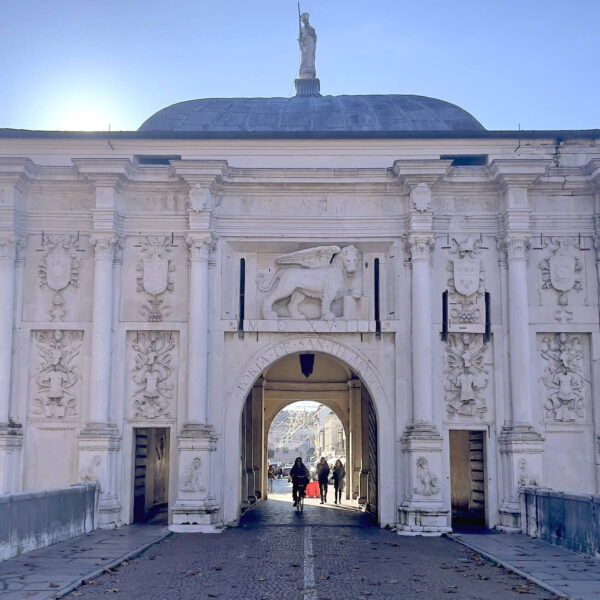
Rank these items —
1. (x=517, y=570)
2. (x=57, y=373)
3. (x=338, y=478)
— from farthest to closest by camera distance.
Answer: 1. (x=338, y=478)
2. (x=57, y=373)
3. (x=517, y=570)

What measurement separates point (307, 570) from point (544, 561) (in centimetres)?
362

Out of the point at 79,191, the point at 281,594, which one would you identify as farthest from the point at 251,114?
the point at 281,594

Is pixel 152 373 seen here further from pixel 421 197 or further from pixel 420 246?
pixel 421 197

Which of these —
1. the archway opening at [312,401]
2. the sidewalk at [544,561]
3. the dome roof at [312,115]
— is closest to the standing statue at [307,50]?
the dome roof at [312,115]

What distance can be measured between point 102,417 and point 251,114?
9.72 metres

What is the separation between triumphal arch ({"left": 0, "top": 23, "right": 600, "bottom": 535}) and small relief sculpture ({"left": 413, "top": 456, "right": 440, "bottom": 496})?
316mm

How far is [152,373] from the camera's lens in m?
19.3

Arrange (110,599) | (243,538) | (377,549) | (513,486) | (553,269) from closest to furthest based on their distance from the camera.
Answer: (110,599), (377,549), (243,538), (513,486), (553,269)

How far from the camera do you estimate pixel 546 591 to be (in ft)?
34.8

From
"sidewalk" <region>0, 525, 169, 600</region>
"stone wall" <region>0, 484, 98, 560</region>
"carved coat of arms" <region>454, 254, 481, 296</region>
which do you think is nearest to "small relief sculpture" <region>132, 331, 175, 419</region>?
"stone wall" <region>0, 484, 98, 560</region>

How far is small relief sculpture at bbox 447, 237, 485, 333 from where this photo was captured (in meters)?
19.4

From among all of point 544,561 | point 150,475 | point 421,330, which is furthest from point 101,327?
point 544,561

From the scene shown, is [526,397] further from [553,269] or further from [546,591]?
[546,591]

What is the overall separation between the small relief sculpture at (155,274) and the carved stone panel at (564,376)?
329 inches
